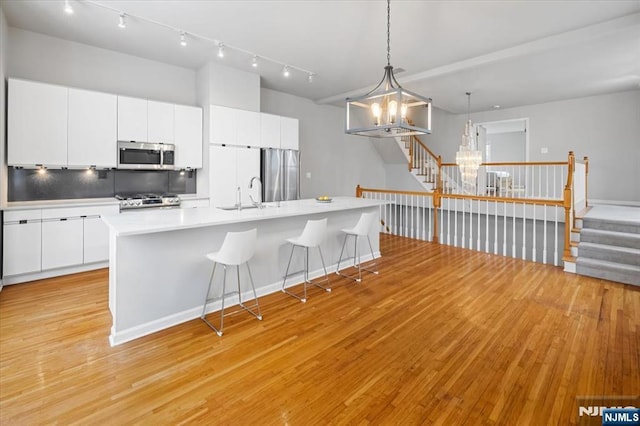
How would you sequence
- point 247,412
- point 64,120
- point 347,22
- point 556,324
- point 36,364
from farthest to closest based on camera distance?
point 64,120 → point 347,22 → point 556,324 → point 36,364 → point 247,412

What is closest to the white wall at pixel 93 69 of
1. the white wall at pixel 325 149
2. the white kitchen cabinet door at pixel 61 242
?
the white wall at pixel 325 149

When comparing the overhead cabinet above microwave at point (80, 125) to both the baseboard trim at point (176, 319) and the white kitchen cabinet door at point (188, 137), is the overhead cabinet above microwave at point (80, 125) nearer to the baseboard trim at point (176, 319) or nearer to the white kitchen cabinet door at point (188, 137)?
the white kitchen cabinet door at point (188, 137)

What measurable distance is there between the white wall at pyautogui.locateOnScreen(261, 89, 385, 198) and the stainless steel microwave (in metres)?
2.42

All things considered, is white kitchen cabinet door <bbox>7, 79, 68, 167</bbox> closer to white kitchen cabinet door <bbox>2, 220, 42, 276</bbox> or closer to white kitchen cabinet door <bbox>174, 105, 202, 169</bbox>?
white kitchen cabinet door <bbox>2, 220, 42, 276</bbox>

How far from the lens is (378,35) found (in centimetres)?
426

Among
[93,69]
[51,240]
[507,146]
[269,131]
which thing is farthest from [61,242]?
[507,146]

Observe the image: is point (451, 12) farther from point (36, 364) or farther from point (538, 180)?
point (538, 180)

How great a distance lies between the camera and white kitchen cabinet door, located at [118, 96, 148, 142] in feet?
15.3

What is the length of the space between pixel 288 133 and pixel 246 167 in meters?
1.21

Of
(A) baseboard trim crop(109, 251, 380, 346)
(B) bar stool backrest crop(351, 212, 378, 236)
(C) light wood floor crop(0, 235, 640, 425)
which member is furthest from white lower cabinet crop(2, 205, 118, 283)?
(B) bar stool backrest crop(351, 212, 378, 236)

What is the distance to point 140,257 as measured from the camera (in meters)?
2.77

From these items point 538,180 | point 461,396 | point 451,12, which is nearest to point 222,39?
point 451,12

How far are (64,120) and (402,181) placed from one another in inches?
311

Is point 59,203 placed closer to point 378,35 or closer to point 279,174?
point 279,174
